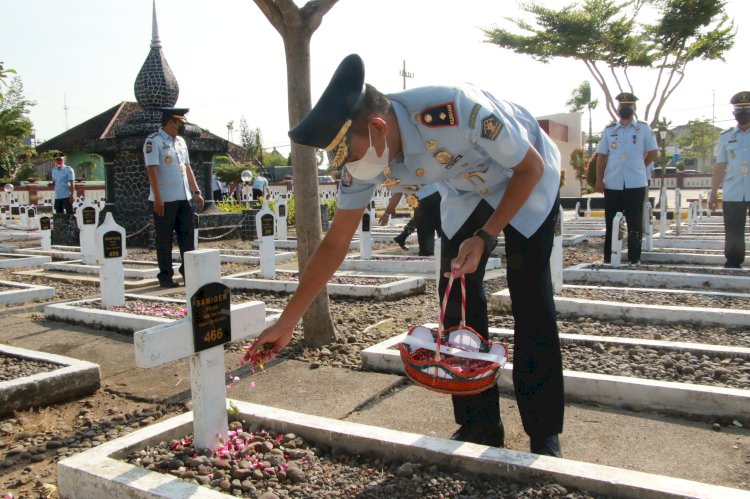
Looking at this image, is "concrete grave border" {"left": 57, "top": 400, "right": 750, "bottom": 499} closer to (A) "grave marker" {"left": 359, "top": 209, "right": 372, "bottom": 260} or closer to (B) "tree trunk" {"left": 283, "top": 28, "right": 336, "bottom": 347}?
(B) "tree trunk" {"left": 283, "top": 28, "right": 336, "bottom": 347}

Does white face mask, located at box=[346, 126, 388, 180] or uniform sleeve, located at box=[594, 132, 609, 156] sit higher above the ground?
uniform sleeve, located at box=[594, 132, 609, 156]

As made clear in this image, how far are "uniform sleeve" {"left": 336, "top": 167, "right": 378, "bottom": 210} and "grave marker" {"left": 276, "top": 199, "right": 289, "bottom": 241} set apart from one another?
34.0ft

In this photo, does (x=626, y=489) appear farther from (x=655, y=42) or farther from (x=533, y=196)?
(x=655, y=42)

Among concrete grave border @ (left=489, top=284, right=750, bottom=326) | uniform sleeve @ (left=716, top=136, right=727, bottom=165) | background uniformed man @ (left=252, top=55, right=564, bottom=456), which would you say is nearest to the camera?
background uniformed man @ (left=252, top=55, right=564, bottom=456)

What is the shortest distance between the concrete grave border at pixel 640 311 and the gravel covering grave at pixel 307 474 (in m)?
2.94

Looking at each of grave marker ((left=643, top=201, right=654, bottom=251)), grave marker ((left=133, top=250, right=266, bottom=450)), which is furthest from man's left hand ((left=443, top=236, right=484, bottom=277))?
grave marker ((left=643, top=201, right=654, bottom=251))

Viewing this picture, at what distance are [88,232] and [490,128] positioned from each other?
30.7 ft

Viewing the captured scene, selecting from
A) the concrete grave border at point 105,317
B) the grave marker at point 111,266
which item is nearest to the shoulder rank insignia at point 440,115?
the concrete grave border at point 105,317

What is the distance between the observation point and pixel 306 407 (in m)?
3.55

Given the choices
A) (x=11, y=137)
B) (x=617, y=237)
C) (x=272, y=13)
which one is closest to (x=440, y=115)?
(x=272, y=13)

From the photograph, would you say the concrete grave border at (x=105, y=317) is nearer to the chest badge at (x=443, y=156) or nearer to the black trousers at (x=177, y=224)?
the black trousers at (x=177, y=224)

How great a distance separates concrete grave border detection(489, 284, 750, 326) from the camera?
4859 mm

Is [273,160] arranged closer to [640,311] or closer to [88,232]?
[88,232]

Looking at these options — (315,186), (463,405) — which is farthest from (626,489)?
(315,186)
